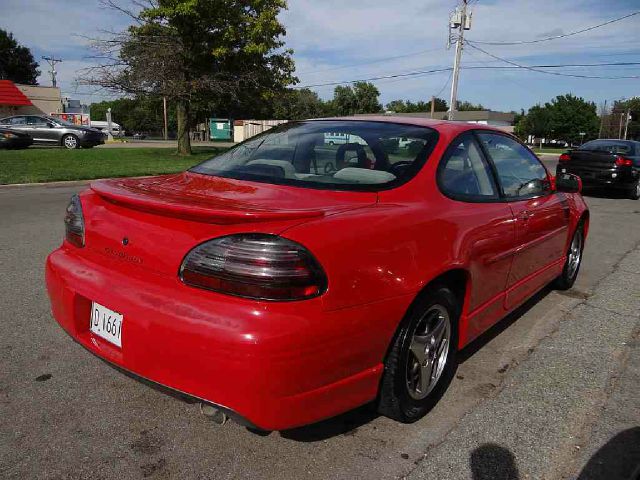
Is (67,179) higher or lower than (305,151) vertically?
lower

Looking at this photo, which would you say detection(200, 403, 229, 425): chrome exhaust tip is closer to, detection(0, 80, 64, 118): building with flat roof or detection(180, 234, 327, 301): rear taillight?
detection(180, 234, 327, 301): rear taillight

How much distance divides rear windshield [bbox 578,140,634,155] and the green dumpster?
41.8 meters

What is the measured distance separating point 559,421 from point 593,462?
0.32 meters

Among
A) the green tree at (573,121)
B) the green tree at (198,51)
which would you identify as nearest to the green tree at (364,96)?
the green tree at (573,121)

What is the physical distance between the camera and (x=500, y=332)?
3746 millimetres

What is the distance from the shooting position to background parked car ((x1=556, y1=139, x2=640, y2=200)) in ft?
38.9

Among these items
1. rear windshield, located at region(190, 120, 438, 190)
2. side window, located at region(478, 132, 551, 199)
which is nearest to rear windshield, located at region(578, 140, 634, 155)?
side window, located at region(478, 132, 551, 199)

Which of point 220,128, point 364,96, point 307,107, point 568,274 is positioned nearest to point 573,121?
point 364,96

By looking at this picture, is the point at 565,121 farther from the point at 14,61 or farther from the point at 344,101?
the point at 14,61

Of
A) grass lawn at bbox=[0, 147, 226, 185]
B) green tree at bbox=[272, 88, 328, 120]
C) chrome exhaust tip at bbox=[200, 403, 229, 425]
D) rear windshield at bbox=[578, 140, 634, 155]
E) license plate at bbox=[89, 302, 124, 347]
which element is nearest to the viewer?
chrome exhaust tip at bbox=[200, 403, 229, 425]

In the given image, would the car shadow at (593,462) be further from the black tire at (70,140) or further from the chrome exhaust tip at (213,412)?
the black tire at (70,140)

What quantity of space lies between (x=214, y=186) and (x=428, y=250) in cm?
108

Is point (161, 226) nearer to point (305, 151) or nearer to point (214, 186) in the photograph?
point (214, 186)

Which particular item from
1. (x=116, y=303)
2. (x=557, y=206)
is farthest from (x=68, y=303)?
(x=557, y=206)
